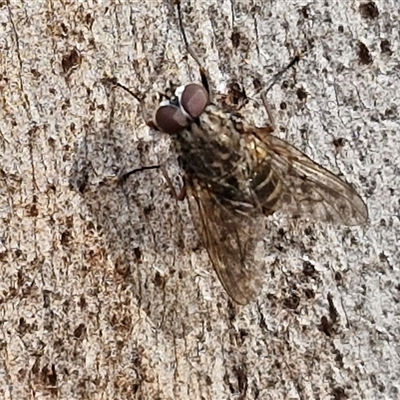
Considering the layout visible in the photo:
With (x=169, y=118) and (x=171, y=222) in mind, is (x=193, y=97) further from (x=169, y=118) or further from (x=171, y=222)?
(x=171, y=222)

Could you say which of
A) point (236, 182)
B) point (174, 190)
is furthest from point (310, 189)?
point (174, 190)

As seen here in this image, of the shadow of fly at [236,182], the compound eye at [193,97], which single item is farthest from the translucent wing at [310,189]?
the compound eye at [193,97]

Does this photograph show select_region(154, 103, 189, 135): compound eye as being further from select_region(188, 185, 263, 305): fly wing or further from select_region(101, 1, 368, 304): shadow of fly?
select_region(188, 185, 263, 305): fly wing

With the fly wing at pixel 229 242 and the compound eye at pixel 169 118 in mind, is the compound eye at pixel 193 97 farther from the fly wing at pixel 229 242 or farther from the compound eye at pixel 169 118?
the fly wing at pixel 229 242

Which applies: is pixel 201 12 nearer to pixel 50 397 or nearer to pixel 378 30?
pixel 378 30

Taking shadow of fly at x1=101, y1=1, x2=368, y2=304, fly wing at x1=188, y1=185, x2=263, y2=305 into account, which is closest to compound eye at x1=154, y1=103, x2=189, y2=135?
shadow of fly at x1=101, y1=1, x2=368, y2=304

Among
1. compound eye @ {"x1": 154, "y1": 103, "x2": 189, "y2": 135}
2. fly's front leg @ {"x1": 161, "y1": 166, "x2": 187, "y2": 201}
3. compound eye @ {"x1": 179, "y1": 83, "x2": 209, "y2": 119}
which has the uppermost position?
compound eye @ {"x1": 179, "y1": 83, "x2": 209, "y2": 119}
